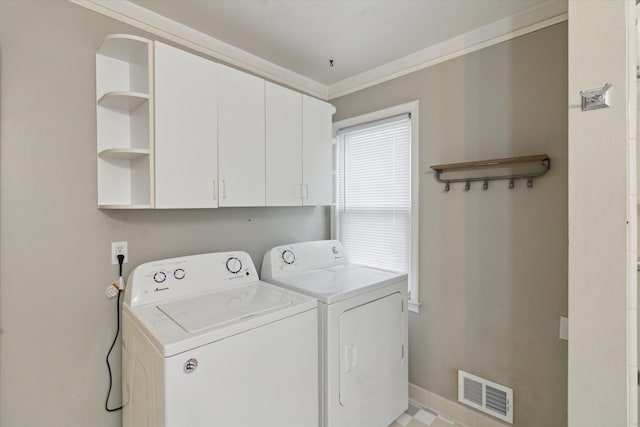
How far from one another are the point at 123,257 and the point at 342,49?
1965 millimetres

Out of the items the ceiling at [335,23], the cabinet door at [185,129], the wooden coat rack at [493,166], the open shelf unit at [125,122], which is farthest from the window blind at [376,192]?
the open shelf unit at [125,122]

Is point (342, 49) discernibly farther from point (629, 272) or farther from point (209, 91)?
point (629, 272)

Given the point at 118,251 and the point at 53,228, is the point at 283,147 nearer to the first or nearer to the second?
the point at 118,251

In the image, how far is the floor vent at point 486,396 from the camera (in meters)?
1.81

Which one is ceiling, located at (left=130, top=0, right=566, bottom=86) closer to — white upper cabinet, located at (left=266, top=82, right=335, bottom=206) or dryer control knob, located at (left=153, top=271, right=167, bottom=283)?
white upper cabinet, located at (left=266, top=82, right=335, bottom=206)

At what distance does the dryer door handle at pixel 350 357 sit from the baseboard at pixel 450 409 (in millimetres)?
878

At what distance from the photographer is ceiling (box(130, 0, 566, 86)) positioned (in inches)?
66.1

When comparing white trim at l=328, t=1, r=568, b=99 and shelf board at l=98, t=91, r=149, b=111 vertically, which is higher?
white trim at l=328, t=1, r=568, b=99

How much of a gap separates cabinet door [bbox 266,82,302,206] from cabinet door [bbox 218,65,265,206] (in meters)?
0.06

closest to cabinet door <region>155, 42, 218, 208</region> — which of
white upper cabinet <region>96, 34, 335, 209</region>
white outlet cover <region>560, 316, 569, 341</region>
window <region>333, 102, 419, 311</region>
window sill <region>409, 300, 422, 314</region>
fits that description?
white upper cabinet <region>96, 34, 335, 209</region>

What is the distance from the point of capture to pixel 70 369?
1504 millimetres

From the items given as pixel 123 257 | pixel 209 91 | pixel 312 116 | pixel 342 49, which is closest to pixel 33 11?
pixel 209 91

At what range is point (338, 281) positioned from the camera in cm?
193

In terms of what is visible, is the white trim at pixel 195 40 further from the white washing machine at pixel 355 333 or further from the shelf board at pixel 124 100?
the white washing machine at pixel 355 333
